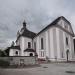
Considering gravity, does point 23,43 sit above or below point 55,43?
above

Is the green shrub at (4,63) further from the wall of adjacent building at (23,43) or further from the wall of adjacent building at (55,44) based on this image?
the wall of adjacent building at (23,43)

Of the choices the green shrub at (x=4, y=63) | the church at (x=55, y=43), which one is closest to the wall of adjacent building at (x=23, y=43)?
the church at (x=55, y=43)

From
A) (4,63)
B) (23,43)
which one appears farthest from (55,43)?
(4,63)

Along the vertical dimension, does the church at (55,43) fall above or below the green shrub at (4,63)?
above

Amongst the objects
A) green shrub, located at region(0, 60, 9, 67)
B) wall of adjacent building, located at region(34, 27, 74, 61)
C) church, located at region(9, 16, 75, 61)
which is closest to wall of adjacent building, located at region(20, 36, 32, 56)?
church, located at region(9, 16, 75, 61)

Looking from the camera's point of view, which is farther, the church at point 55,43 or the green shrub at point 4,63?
the church at point 55,43

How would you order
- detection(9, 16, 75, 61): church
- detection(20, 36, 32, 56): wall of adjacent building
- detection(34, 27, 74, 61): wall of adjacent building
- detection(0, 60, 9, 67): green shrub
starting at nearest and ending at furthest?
1. detection(0, 60, 9, 67): green shrub
2. detection(34, 27, 74, 61): wall of adjacent building
3. detection(9, 16, 75, 61): church
4. detection(20, 36, 32, 56): wall of adjacent building

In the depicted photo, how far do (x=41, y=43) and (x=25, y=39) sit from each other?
26.0ft

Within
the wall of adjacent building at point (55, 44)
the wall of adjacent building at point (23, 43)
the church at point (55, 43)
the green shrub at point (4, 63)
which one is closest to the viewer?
the green shrub at point (4, 63)

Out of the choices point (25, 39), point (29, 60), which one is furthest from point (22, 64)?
point (25, 39)

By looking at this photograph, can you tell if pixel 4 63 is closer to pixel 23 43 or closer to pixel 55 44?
pixel 55 44

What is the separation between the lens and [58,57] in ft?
119

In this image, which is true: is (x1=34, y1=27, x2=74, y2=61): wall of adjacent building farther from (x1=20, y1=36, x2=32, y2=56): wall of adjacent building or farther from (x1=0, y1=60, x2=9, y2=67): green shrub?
(x1=0, y1=60, x2=9, y2=67): green shrub

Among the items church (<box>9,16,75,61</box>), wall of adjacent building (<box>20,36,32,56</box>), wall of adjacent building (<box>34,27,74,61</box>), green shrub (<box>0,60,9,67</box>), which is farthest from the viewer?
wall of adjacent building (<box>20,36,32,56</box>)
